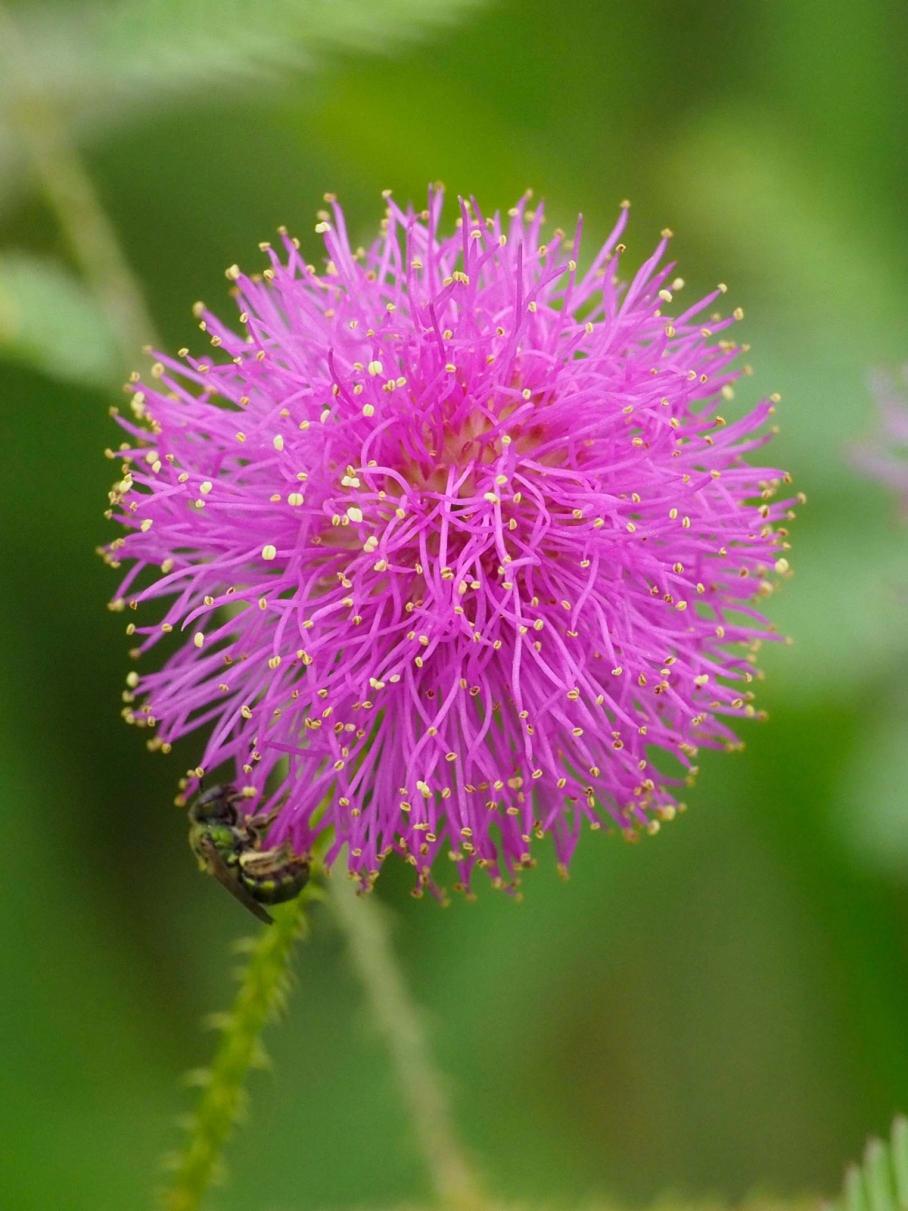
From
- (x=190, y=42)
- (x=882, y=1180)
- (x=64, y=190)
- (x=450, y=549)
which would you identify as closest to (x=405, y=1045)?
(x=882, y=1180)

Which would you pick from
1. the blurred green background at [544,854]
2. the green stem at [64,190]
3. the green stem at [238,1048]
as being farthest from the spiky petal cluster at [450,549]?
the blurred green background at [544,854]

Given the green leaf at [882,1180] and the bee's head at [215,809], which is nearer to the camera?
the green leaf at [882,1180]

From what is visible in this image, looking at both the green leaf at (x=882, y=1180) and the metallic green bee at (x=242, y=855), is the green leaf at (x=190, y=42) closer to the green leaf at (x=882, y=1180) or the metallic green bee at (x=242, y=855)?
the metallic green bee at (x=242, y=855)

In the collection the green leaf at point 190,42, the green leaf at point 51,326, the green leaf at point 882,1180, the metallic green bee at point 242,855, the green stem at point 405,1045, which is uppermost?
the green leaf at point 190,42

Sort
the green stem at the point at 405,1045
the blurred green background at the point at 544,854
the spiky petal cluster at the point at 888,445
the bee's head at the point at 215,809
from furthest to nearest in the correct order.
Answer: the blurred green background at the point at 544,854
the spiky petal cluster at the point at 888,445
the green stem at the point at 405,1045
the bee's head at the point at 215,809

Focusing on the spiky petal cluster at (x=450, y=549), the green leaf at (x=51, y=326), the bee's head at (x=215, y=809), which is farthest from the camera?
the green leaf at (x=51, y=326)

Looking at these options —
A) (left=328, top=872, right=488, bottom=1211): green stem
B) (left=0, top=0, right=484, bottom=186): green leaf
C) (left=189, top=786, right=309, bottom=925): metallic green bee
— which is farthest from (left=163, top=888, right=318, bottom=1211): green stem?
(left=0, top=0, right=484, bottom=186): green leaf

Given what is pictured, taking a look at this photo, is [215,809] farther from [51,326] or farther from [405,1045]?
[51,326]
